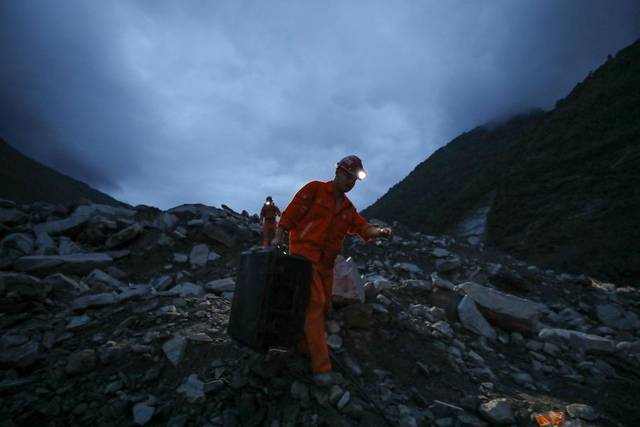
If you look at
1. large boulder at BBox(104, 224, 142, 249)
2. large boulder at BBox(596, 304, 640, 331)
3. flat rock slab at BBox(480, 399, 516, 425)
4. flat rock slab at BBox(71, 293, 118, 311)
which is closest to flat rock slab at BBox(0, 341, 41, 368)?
flat rock slab at BBox(71, 293, 118, 311)

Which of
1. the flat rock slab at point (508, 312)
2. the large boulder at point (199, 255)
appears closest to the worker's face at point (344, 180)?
the flat rock slab at point (508, 312)

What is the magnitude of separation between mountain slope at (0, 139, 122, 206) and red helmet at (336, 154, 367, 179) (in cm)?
5427

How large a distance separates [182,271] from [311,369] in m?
4.37

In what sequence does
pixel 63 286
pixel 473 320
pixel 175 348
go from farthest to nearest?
pixel 473 320
pixel 63 286
pixel 175 348

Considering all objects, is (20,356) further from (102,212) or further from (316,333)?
(102,212)

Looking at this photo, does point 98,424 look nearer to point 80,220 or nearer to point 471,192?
point 80,220

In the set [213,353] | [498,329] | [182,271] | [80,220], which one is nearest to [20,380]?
[213,353]

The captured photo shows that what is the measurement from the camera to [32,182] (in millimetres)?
58188

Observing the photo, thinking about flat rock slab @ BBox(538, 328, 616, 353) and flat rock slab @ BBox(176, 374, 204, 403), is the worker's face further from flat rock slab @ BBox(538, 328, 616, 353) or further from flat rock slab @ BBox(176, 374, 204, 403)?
flat rock slab @ BBox(538, 328, 616, 353)

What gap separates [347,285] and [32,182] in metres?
73.2

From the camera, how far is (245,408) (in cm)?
213

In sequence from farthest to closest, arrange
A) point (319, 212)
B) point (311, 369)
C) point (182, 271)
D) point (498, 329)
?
point (182, 271) < point (498, 329) < point (319, 212) < point (311, 369)

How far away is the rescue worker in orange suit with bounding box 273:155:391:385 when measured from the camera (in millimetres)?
2389

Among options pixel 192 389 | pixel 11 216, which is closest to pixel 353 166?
pixel 192 389
